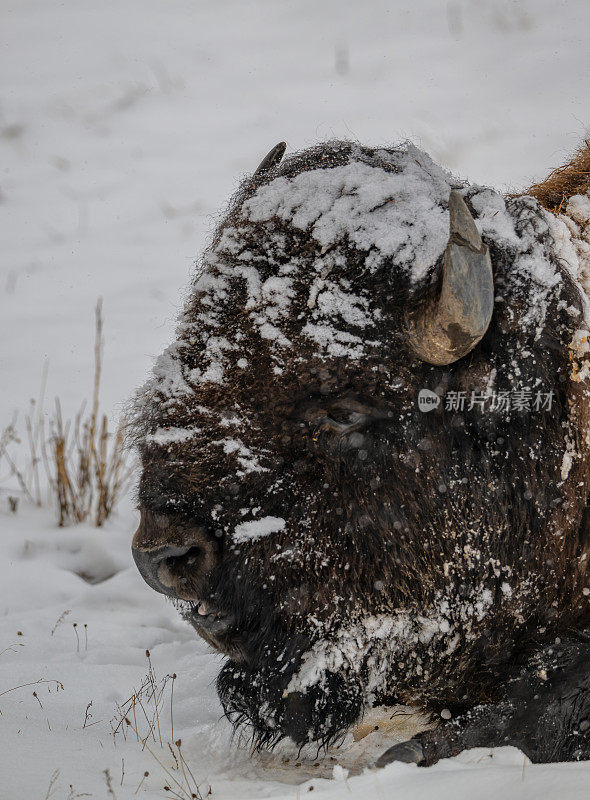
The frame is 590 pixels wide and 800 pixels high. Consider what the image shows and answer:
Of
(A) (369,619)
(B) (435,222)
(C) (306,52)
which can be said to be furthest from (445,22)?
(A) (369,619)

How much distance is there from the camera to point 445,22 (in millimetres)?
10633

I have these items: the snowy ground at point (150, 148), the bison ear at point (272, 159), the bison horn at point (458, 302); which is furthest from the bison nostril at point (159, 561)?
the bison ear at point (272, 159)

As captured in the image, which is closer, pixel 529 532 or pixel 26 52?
pixel 529 532

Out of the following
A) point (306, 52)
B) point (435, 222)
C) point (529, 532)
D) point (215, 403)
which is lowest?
point (529, 532)

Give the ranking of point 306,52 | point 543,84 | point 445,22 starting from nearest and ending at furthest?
point 543,84 → point 445,22 → point 306,52

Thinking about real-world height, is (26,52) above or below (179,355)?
above

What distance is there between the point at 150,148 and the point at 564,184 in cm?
919

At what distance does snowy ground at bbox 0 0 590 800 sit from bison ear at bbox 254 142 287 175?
1.80 meters

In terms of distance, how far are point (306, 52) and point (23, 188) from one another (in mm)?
4863

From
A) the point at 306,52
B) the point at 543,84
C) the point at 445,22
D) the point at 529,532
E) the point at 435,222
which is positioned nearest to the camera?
the point at 435,222

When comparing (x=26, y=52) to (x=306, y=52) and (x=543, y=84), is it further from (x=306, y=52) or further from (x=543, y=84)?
(x=543, y=84)
